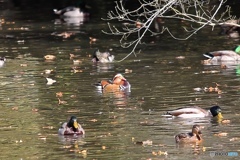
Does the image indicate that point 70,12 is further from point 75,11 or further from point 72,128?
point 72,128

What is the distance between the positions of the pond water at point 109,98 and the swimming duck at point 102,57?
187 millimetres

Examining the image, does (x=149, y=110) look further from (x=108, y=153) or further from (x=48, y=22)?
(x=48, y=22)

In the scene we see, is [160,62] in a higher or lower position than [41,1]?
lower

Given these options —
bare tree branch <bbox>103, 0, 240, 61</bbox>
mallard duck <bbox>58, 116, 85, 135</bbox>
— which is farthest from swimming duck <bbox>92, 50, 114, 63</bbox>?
mallard duck <bbox>58, 116, 85, 135</bbox>

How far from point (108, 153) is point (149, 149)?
0.64 m

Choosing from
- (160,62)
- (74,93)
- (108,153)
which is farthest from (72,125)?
(160,62)

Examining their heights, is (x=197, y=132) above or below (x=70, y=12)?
below

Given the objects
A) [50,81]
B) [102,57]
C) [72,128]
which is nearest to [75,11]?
[102,57]

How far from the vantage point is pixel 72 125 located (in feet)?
51.5

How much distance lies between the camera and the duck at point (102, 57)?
24.8 m

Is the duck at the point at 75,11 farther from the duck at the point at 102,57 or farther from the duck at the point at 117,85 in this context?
Answer: the duck at the point at 117,85

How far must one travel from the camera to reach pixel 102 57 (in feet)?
81.1

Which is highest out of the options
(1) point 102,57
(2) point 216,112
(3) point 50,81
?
(1) point 102,57

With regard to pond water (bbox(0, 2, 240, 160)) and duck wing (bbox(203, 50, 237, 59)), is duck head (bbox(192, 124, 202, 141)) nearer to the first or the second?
pond water (bbox(0, 2, 240, 160))
